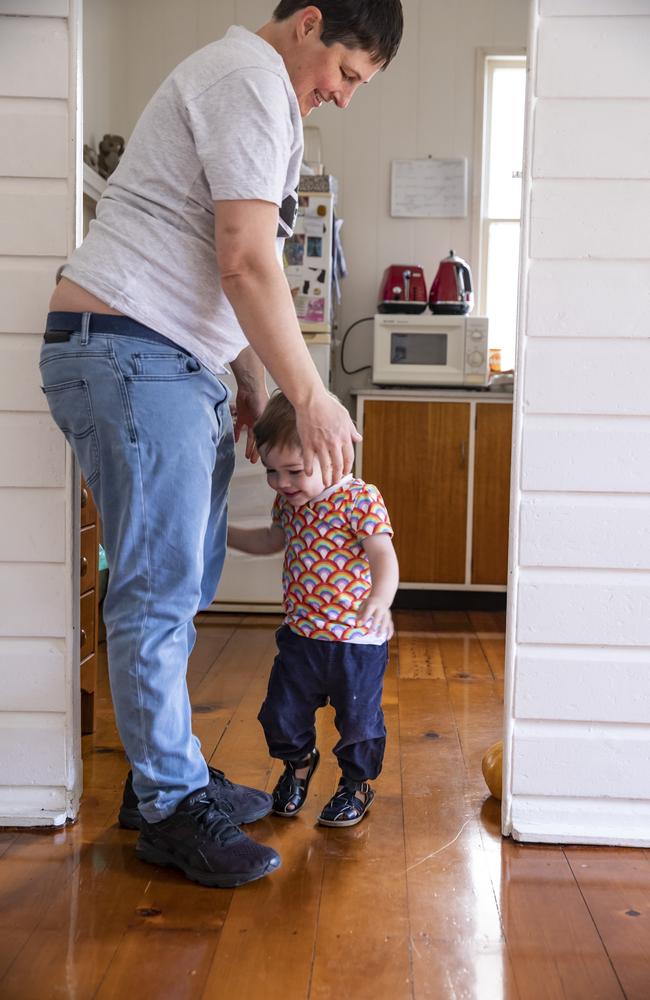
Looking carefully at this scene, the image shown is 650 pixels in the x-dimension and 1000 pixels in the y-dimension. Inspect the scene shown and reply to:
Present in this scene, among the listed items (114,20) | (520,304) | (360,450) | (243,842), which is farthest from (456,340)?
(243,842)

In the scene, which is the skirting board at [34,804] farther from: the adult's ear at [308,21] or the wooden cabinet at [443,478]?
the wooden cabinet at [443,478]

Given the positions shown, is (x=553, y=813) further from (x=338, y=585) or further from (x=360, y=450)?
(x=360, y=450)

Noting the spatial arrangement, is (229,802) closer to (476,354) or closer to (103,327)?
(103,327)

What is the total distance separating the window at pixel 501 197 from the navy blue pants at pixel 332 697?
2968mm

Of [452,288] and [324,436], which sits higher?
[452,288]

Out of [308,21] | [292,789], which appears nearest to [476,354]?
[292,789]

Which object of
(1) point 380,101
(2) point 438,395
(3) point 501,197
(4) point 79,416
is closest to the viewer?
(4) point 79,416

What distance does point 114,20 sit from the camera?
4.34 metres

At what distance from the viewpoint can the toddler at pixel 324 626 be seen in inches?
67.0

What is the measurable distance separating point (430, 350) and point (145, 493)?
283 centimetres

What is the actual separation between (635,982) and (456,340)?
122 inches

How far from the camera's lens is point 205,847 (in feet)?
4.84

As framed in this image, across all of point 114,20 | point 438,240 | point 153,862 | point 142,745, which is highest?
point 114,20

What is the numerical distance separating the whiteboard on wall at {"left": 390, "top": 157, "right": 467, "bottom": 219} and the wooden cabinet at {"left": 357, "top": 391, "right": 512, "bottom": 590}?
0.98 m
